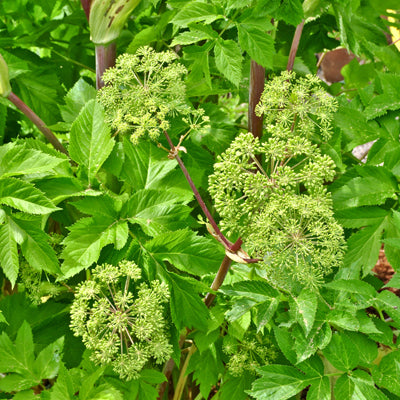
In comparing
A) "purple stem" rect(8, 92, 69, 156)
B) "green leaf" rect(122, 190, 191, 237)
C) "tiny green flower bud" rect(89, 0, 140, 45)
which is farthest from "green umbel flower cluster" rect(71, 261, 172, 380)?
"tiny green flower bud" rect(89, 0, 140, 45)

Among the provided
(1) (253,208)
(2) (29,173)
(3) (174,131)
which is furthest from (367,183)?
(2) (29,173)

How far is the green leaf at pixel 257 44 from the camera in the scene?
0.92m

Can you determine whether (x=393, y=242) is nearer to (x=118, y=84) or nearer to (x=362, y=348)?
(x=362, y=348)

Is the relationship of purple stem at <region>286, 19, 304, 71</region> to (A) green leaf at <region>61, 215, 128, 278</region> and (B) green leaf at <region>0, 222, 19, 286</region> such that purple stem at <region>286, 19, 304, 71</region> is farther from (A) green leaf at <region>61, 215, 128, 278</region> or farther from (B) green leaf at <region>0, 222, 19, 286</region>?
(B) green leaf at <region>0, 222, 19, 286</region>

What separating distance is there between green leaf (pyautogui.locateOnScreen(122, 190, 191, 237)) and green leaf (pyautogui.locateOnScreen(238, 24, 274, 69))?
0.31 m

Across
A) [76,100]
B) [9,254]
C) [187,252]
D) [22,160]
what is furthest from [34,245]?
[76,100]

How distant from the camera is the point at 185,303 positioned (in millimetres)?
945

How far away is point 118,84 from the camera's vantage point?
97 cm

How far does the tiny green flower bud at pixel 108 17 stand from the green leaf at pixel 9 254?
486 mm

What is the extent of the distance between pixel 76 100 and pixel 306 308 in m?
0.71

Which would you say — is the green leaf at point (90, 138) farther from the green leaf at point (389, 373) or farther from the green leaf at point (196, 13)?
the green leaf at point (389, 373)

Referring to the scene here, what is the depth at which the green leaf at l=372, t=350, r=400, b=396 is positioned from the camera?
85 centimetres

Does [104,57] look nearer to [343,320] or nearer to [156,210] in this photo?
[156,210]

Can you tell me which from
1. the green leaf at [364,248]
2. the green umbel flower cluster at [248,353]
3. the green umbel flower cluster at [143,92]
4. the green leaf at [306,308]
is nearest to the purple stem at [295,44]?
the green umbel flower cluster at [143,92]
